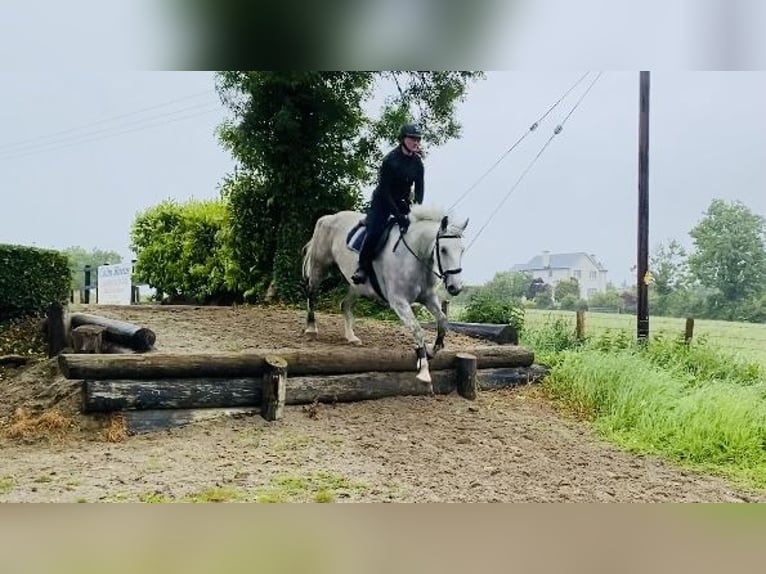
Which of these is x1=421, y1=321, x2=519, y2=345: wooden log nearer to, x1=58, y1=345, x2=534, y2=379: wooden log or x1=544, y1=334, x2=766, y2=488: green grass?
x1=58, y1=345, x2=534, y2=379: wooden log

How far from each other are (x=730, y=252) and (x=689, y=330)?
39cm

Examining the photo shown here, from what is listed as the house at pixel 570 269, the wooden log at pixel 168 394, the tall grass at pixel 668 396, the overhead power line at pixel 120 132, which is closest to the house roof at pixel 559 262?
the house at pixel 570 269

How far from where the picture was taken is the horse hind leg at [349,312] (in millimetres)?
3811

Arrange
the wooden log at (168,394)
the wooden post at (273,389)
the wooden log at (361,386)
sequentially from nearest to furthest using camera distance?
the wooden log at (168,394)
the wooden post at (273,389)
the wooden log at (361,386)

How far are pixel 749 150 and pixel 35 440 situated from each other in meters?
3.31

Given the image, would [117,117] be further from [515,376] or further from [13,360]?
[515,376]

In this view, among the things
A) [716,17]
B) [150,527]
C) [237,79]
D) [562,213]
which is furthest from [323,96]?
[150,527]

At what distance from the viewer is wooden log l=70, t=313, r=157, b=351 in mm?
3600

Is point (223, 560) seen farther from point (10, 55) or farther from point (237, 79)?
point (10, 55)

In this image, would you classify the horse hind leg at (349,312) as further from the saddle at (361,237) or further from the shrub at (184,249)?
the shrub at (184,249)

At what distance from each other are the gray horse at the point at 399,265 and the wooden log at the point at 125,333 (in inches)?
27.0

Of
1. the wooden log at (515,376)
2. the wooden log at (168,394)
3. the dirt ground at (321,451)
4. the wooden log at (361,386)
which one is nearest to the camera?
the dirt ground at (321,451)

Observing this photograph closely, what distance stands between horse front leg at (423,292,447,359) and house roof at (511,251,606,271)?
37 centimetres

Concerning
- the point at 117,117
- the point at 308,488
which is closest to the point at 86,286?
the point at 117,117
